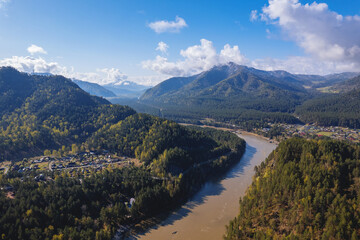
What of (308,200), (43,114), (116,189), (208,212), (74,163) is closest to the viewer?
(308,200)

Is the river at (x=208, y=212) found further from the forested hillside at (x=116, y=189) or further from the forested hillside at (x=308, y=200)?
the forested hillside at (x=308, y=200)

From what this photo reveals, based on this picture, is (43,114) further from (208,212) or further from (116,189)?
(208,212)

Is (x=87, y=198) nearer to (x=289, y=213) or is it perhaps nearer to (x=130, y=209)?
(x=130, y=209)

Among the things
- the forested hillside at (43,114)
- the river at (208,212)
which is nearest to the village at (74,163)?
the forested hillside at (43,114)

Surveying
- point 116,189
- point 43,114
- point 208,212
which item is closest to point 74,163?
point 116,189

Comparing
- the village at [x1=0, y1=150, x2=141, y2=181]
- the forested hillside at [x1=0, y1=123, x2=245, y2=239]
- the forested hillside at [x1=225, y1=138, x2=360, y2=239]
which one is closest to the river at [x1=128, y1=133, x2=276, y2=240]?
the forested hillside at [x1=0, y1=123, x2=245, y2=239]

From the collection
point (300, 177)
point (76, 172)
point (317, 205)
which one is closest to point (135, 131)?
point (76, 172)

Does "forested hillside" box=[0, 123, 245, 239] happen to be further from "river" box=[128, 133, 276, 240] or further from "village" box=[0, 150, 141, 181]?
"village" box=[0, 150, 141, 181]
